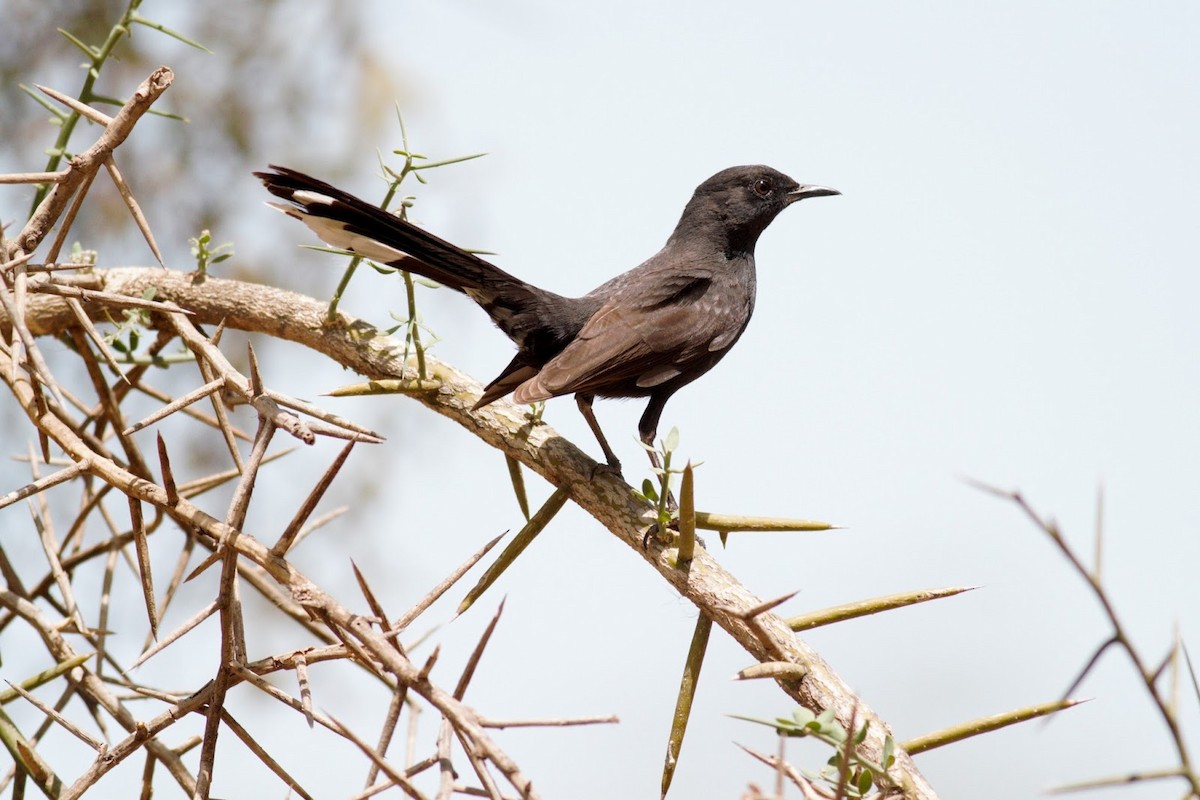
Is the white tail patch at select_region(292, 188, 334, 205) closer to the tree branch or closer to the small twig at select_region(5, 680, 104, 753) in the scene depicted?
the tree branch

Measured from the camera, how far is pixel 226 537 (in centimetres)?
170

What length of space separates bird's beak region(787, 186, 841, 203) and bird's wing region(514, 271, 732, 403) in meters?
1.02

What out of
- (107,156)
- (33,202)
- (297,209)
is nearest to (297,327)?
(297,209)

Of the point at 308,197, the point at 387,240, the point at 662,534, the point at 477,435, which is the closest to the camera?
the point at 662,534

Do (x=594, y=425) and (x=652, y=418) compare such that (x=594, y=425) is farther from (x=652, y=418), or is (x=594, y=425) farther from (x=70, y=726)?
(x=70, y=726)

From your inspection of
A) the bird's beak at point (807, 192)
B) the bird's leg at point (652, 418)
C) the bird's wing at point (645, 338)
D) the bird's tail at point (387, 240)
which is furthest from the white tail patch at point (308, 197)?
the bird's beak at point (807, 192)

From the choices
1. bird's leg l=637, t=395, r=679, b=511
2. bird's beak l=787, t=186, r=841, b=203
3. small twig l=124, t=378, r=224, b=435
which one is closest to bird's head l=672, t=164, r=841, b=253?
bird's beak l=787, t=186, r=841, b=203

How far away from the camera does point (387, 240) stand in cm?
382

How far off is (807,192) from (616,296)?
1.63 meters

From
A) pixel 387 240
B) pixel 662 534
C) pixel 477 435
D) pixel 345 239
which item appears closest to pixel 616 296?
pixel 387 240

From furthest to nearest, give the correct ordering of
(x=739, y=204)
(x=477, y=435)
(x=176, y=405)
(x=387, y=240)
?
(x=739, y=204)
(x=387, y=240)
(x=477, y=435)
(x=176, y=405)

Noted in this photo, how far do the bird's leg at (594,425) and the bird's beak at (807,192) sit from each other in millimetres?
1807

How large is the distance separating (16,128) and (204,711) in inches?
189

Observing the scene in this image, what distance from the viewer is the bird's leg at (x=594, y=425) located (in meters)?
4.49
